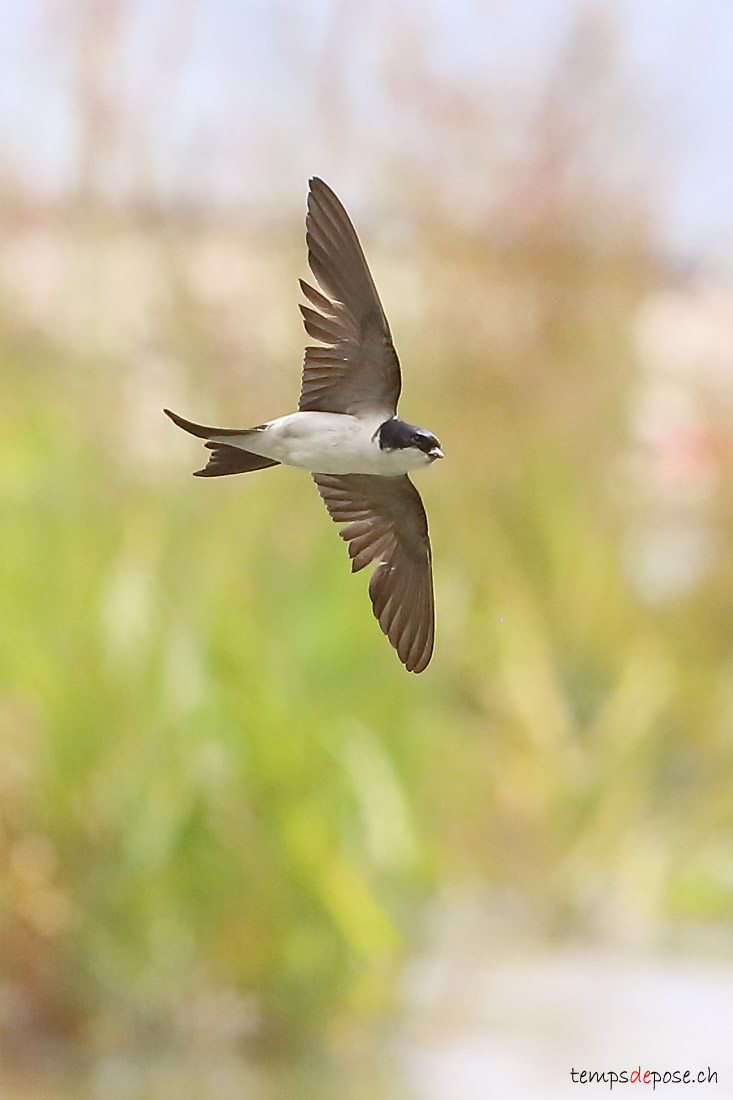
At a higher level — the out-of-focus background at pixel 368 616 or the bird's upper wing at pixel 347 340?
the out-of-focus background at pixel 368 616

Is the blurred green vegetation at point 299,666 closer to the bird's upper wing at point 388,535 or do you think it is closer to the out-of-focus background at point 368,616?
the out-of-focus background at point 368,616

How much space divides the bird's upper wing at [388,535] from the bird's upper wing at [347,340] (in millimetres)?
20

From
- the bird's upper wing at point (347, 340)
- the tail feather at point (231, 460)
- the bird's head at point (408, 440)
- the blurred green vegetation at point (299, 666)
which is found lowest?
the bird's head at point (408, 440)

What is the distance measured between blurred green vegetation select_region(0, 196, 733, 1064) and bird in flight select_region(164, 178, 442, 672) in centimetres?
76

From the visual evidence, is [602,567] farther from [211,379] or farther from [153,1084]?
[153,1084]

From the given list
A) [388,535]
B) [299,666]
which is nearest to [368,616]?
[299,666]

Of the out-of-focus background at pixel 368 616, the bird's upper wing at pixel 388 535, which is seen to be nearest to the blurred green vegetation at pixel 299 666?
the out-of-focus background at pixel 368 616

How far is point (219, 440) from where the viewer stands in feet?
0.88

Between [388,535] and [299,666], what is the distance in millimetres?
849

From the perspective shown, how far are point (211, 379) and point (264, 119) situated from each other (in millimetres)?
273

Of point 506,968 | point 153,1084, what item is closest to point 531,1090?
point 506,968

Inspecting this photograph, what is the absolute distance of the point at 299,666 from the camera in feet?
3.82

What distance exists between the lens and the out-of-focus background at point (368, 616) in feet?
3.55

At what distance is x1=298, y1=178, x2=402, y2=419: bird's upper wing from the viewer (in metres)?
0.28
